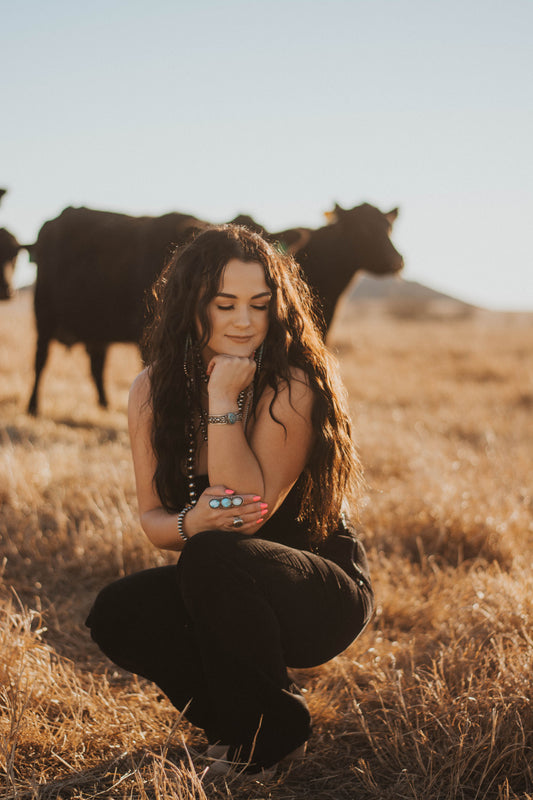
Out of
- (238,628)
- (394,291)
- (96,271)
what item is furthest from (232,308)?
(394,291)

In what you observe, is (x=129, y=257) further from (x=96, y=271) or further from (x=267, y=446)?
(x=267, y=446)

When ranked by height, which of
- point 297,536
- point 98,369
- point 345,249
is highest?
point 345,249

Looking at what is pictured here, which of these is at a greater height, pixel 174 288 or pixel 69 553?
pixel 174 288

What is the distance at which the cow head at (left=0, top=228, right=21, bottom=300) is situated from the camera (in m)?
7.79

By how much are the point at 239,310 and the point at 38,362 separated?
5.37 meters

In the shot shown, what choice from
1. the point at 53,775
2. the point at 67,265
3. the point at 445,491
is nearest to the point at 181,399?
the point at 53,775

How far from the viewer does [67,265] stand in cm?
648

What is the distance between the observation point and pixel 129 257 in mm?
5918

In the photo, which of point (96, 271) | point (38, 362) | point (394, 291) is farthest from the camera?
point (394, 291)

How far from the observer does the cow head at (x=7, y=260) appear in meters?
7.79

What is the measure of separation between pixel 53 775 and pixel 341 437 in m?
1.30

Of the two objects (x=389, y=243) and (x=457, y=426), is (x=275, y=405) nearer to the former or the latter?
(x=389, y=243)

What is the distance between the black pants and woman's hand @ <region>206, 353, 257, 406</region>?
43 cm

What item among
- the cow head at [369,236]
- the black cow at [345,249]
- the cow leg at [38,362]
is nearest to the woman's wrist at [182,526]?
the black cow at [345,249]
